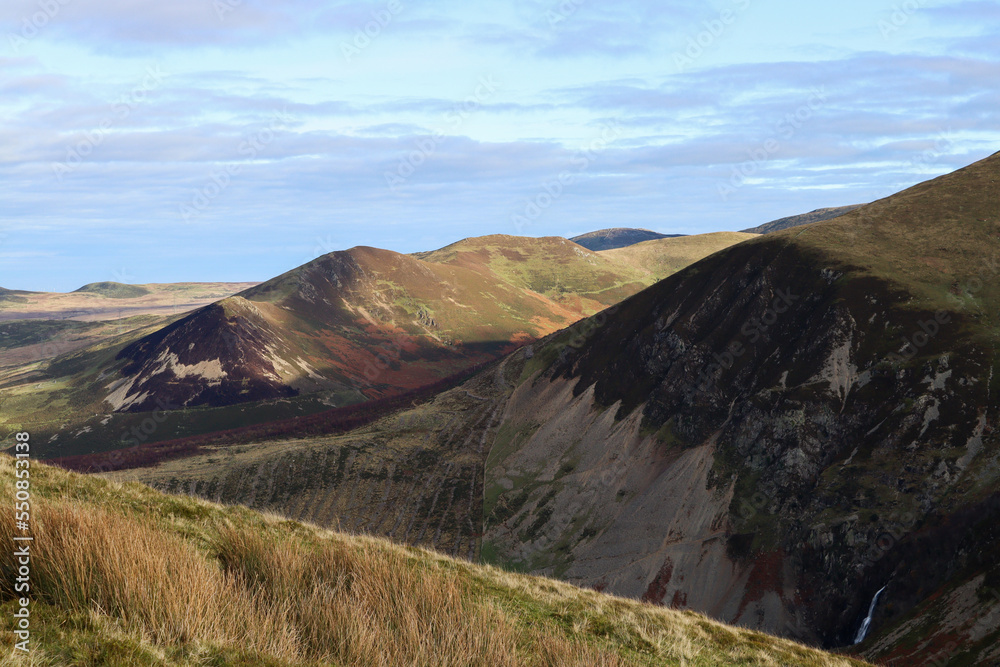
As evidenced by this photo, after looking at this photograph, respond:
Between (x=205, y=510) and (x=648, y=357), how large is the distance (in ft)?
293

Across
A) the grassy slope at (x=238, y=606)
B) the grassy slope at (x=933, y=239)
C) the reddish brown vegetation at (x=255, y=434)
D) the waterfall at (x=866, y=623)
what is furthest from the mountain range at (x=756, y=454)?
the grassy slope at (x=238, y=606)

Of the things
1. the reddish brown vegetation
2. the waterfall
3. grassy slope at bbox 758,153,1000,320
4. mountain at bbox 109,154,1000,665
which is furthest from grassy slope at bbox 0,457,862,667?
the reddish brown vegetation

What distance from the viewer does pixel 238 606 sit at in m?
12.6

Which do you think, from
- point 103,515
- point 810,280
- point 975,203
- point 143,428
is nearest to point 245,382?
point 143,428

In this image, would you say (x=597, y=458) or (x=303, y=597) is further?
(x=597, y=458)

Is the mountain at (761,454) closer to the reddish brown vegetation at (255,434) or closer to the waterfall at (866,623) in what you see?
the waterfall at (866,623)

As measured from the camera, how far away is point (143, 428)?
17175 centimetres

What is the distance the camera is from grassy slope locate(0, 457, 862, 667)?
10852mm

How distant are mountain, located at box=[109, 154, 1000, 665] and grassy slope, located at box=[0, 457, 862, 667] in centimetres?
3729

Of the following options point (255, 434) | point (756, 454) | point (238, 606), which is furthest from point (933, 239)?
point (255, 434)

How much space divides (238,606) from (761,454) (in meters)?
72.6

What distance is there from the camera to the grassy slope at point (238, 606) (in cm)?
1085

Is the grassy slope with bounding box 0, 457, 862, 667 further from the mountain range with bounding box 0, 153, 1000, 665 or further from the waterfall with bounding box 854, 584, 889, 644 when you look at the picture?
the waterfall with bounding box 854, 584, 889, 644

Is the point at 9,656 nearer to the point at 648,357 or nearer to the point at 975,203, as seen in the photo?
the point at 648,357
